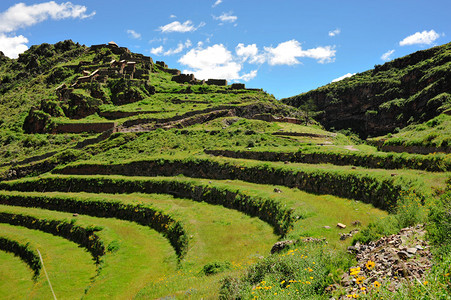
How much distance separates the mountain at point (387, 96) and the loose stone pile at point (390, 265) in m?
57.7

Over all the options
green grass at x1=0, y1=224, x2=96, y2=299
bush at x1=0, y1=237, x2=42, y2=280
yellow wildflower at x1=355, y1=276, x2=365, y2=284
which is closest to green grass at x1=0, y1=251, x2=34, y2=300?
bush at x1=0, y1=237, x2=42, y2=280

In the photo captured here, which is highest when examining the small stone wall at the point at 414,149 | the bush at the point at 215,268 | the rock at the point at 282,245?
the small stone wall at the point at 414,149

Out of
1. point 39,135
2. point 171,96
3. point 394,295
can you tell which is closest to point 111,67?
point 171,96

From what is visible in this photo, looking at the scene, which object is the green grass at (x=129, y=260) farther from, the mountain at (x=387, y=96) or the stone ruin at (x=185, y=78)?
the mountain at (x=387, y=96)

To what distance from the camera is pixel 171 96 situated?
209 ft

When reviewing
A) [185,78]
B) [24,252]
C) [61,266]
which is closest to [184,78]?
[185,78]

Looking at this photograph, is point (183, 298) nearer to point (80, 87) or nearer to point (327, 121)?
point (80, 87)

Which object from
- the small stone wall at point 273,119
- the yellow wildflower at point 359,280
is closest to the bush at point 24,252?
the yellow wildflower at point 359,280

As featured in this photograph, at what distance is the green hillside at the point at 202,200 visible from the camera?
9.04 metres

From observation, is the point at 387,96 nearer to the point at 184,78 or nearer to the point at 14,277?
the point at 184,78

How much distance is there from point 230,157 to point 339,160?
43.6ft

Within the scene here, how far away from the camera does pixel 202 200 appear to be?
27047 millimetres

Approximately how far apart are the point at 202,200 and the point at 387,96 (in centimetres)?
8530

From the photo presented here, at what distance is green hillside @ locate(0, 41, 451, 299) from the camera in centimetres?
904
